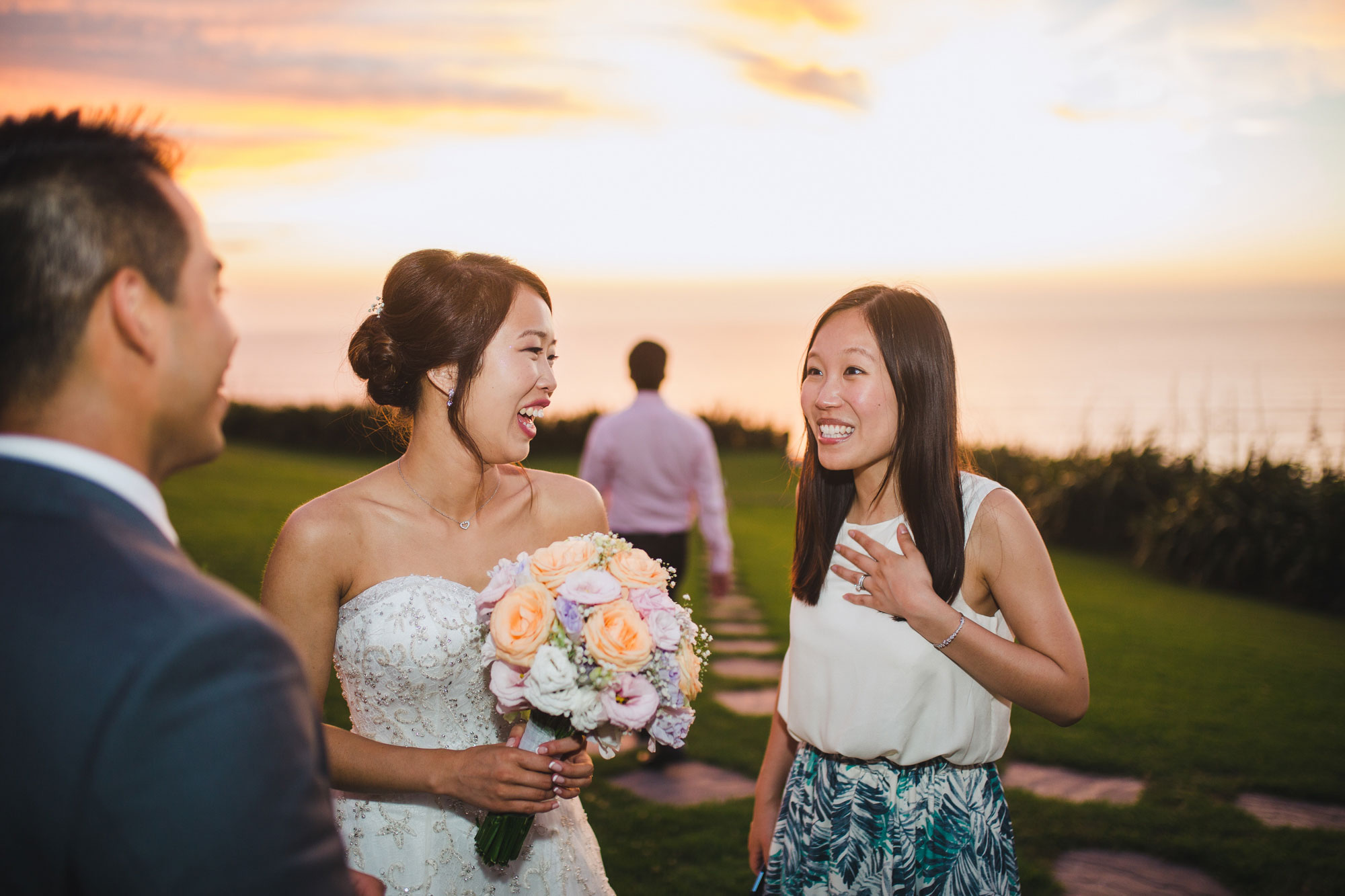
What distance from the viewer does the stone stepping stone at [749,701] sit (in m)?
6.44

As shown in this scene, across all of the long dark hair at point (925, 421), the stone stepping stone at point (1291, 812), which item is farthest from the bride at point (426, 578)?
the stone stepping stone at point (1291, 812)

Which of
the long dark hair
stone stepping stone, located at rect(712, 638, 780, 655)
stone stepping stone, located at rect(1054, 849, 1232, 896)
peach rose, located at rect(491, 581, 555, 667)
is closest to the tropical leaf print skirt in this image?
the long dark hair

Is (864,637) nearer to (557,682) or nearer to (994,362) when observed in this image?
(557,682)

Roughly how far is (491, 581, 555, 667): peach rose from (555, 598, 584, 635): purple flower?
17 mm

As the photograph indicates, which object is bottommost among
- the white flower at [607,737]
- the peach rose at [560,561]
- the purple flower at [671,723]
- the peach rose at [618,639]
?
the white flower at [607,737]

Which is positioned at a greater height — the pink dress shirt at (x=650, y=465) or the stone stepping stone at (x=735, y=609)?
the pink dress shirt at (x=650, y=465)

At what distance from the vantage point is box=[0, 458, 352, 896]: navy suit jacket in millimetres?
982

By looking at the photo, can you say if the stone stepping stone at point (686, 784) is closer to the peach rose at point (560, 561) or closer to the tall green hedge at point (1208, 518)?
the peach rose at point (560, 561)

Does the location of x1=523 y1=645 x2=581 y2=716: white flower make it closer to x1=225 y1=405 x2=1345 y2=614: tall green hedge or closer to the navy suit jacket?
the navy suit jacket

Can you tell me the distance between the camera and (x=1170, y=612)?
9.31 m

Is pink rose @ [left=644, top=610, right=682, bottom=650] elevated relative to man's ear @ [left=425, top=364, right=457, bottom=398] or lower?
lower

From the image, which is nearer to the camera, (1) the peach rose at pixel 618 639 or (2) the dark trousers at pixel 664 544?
(1) the peach rose at pixel 618 639

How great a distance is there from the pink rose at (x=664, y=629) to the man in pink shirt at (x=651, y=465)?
13.5 feet

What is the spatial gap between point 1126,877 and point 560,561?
3.79m
